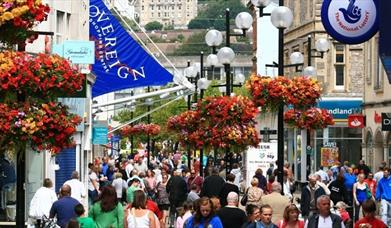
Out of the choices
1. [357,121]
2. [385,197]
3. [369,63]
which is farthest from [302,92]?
[369,63]

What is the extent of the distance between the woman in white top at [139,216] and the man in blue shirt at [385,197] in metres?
9.49

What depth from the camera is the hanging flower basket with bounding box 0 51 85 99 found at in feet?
55.8

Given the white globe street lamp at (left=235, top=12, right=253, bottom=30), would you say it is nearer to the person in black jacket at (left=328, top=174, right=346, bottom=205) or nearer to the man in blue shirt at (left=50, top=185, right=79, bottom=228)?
the person in black jacket at (left=328, top=174, right=346, bottom=205)

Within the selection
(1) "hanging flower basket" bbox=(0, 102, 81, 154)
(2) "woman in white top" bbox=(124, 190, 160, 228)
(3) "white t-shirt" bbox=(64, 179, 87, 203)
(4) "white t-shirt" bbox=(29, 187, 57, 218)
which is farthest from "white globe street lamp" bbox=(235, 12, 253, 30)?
(1) "hanging flower basket" bbox=(0, 102, 81, 154)

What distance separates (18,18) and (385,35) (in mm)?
5074

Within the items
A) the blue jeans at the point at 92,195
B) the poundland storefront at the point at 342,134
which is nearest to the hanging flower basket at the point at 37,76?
the blue jeans at the point at 92,195

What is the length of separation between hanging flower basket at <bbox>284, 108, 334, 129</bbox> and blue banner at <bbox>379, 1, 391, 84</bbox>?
77.3 feet

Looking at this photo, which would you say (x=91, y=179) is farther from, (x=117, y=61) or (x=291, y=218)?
(x=291, y=218)

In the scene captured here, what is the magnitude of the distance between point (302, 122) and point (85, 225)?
21.9 meters

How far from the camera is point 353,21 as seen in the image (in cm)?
1596

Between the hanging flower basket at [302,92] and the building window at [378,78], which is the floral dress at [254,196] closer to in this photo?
the hanging flower basket at [302,92]

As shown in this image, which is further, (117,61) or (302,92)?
(117,61)

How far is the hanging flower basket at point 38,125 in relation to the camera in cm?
1708

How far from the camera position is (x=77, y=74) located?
17812 mm
